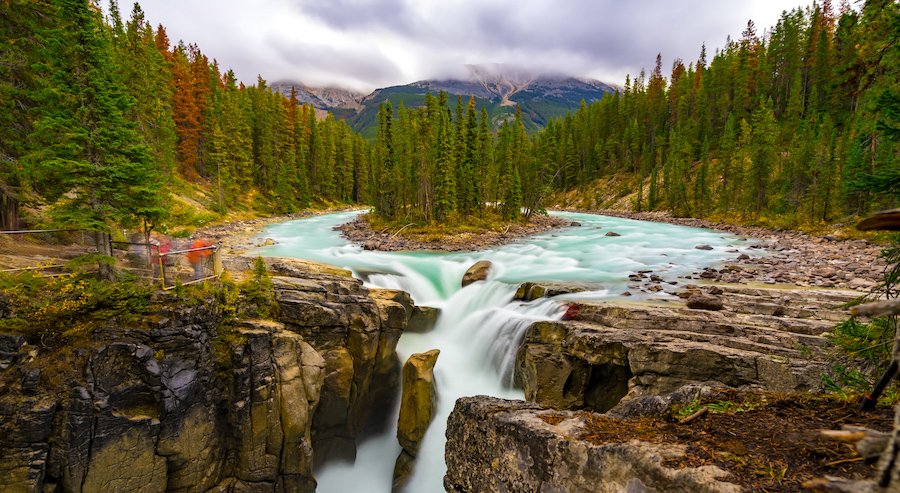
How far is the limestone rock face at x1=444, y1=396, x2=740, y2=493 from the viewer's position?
14.9ft

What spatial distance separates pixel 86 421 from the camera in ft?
29.7

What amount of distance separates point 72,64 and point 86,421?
9615mm

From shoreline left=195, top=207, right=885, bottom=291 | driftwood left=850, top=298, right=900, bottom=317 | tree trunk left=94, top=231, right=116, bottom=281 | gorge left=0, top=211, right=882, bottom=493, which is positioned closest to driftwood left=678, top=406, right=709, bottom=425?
gorge left=0, top=211, right=882, bottom=493

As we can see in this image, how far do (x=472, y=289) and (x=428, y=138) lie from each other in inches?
1208

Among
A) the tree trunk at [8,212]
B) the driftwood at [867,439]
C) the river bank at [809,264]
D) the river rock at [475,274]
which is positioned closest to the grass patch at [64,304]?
the tree trunk at [8,212]

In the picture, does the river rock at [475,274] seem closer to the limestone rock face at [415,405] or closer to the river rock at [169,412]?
the limestone rock face at [415,405]

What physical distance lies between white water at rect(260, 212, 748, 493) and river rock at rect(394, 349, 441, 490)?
42cm

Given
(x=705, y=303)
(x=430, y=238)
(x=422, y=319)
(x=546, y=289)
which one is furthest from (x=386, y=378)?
(x=430, y=238)

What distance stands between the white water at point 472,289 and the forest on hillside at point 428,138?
34.6 ft

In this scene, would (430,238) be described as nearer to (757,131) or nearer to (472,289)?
(472,289)

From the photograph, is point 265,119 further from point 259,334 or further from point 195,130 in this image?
point 259,334

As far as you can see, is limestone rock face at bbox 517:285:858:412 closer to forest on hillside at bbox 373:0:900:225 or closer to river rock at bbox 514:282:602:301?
river rock at bbox 514:282:602:301

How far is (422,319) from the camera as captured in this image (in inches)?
752

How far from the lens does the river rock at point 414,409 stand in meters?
14.1
